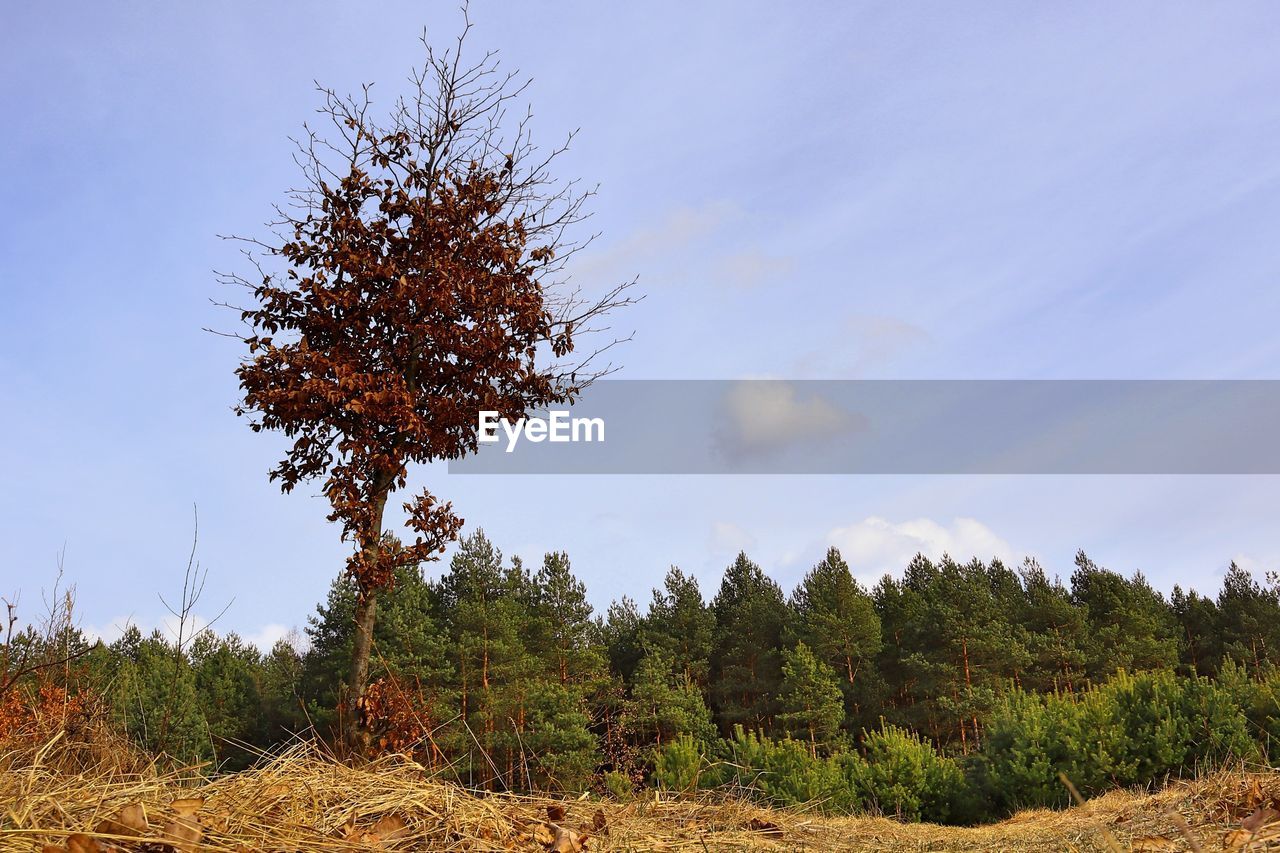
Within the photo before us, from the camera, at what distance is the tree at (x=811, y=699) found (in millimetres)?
30391

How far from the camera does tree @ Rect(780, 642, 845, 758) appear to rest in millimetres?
30391

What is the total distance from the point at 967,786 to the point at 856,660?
24500 millimetres

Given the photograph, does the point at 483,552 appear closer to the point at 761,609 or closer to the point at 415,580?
the point at 415,580

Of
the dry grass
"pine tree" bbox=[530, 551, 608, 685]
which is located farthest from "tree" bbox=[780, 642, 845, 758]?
the dry grass

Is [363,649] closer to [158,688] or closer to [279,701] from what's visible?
[158,688]

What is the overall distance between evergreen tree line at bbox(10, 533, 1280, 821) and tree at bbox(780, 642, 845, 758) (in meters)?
0.09

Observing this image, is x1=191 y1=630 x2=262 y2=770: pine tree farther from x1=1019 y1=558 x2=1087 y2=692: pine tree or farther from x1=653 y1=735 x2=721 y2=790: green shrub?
x1=1019 y1=558 x2=1087 y2=692: pine tree

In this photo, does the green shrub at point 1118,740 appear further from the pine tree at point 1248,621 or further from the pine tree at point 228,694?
the pine tree at point 1248,621

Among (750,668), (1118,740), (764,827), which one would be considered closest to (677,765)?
(1118,740)

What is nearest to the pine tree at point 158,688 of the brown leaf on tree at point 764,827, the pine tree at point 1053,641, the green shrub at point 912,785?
the green shrub at point 912,785

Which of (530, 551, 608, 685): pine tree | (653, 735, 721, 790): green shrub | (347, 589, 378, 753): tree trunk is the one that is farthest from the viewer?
(530, 551, 608, 685): pine tree

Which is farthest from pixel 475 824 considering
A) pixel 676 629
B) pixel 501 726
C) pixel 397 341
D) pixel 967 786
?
pixel 676 629

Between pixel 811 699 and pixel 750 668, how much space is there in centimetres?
588

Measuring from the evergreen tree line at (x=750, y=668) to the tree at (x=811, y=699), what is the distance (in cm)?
9
